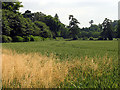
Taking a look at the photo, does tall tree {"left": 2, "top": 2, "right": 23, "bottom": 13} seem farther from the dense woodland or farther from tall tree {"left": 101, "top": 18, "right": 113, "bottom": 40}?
tall tree {"left": 101, "top": 18, "right": 113, "bottom": 40}

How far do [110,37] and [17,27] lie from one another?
4343 cm

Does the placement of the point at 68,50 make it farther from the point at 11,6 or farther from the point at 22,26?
the point at 11,6

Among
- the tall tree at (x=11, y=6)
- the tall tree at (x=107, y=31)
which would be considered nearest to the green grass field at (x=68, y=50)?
the tall tree at (x=11, y=6)

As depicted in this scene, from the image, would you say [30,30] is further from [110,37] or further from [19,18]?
[110,37]

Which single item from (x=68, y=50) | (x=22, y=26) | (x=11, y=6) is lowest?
(x=68, y=50)

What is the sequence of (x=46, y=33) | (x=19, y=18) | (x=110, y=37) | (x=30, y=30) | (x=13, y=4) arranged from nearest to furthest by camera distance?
(x=19, y=18), (x=13, y=4), (x=30, y=30), (x=46, y=33), (x=110, y=37)

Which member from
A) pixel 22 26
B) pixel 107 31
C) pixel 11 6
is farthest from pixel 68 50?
pixel 107 31

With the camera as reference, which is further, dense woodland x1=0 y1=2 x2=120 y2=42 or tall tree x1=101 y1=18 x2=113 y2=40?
tall tree x1=101 y1=18 x2=113 y2=40

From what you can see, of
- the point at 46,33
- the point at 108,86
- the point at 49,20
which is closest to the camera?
the point at 108,86

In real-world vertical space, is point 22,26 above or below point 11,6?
→ below

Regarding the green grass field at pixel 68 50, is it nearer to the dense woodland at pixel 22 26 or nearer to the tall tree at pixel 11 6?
the dense woodland at pixel 22 26

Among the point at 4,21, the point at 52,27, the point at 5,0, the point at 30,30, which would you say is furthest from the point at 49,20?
the point at 4,21

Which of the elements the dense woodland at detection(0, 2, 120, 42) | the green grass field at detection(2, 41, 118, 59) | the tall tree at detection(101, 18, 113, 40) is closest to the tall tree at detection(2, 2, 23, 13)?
the dense woodland at detection(0, 2, 120, 42)

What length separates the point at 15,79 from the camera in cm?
531
